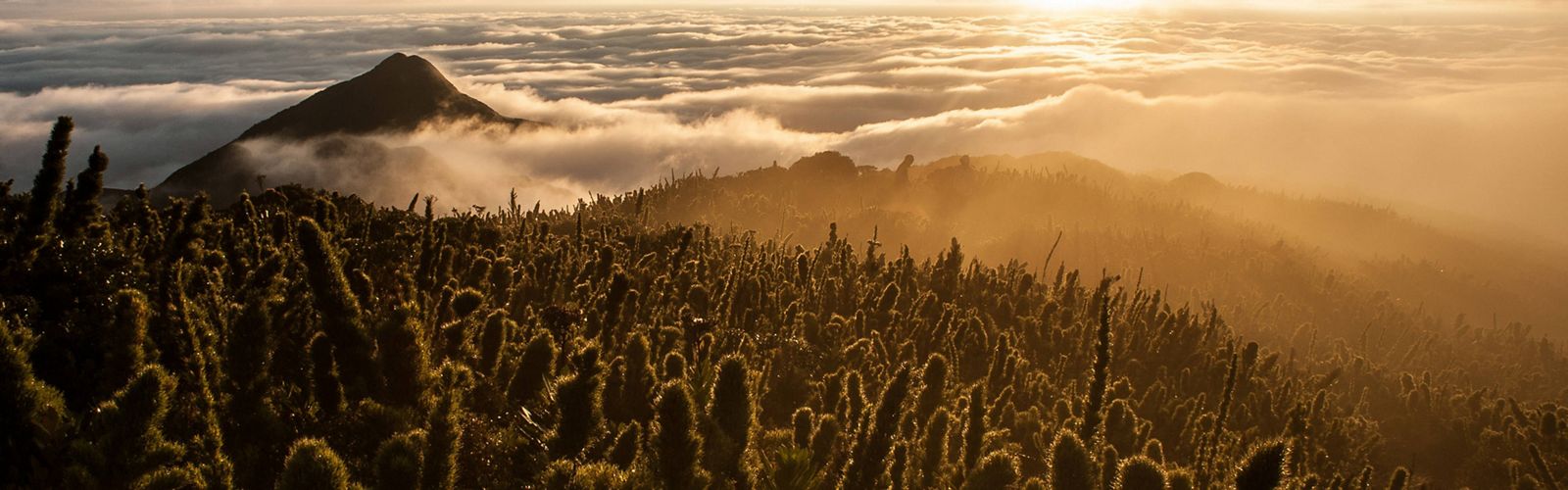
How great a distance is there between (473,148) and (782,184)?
15573cm

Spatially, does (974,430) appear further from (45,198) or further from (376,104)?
(376,104)

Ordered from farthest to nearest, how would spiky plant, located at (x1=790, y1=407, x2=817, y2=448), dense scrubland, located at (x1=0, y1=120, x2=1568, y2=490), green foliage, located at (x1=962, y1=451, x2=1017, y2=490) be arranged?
Answer: spiky plant, located at (x1=790, y1=407, x2=817, y2=448), green foliage, located at (x1=962, y1=451, x2=1017, y2=490), dense scrubland, located at (x1=0, y1=120, x2=1568, y2=490)

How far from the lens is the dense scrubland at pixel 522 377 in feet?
8.78

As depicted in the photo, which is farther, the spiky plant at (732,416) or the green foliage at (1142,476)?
the spiky plant at (732,416)

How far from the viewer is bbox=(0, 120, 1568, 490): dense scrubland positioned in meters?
2.68

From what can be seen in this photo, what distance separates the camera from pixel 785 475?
380cm

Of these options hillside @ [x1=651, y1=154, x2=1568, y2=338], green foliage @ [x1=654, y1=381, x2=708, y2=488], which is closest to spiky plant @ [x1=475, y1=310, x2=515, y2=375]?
green foliage @ [x1=654, y1=381, x2=708, y2=488]

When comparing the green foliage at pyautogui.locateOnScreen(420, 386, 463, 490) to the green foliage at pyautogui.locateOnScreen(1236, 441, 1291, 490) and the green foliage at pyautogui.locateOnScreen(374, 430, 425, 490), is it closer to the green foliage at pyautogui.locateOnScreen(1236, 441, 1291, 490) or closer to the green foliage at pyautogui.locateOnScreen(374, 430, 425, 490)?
the green foliage at pyautogui.locateOnScreen(374, 430, 425, 490)

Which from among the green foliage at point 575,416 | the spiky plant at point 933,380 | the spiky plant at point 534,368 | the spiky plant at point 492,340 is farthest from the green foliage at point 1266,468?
the spiky plant at point 492,340

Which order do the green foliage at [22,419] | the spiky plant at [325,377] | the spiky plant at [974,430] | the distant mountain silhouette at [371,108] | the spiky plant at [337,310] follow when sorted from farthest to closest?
1. the distant mountain silhouette at [371,108]
2. the spiky plant at [974,430]
3. the spiky plant at [325,377]
4. the spiky plant at [337,310]
5. the green foliage at [22,419]

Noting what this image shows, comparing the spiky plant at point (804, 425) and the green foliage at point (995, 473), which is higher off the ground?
the green foliage at point (995, 473)

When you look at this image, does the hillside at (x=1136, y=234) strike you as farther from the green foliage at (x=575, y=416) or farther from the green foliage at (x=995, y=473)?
the green foliage at (x=995, y=473)

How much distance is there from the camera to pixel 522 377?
169 inches

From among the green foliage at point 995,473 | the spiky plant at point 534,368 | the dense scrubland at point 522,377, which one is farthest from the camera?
the spiky plant at point 534,368
